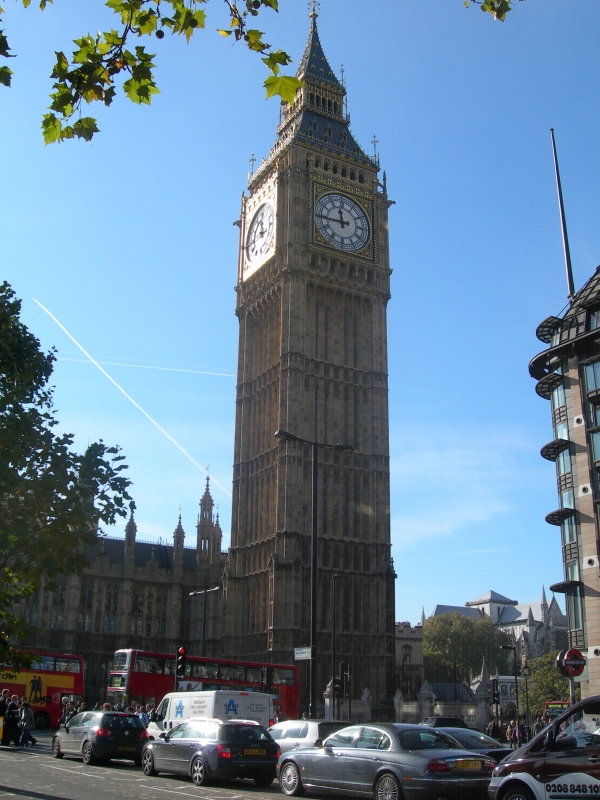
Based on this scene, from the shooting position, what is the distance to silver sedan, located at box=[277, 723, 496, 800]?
13539 millimetres

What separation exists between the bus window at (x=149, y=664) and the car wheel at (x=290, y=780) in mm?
21871

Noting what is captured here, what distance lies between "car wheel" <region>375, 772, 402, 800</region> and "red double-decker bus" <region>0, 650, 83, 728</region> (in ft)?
101

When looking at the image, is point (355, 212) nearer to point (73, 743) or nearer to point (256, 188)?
point (256, 188)

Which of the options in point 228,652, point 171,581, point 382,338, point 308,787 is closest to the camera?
point 308,787

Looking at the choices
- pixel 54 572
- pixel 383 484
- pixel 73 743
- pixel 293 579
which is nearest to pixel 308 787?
pixel 54 572

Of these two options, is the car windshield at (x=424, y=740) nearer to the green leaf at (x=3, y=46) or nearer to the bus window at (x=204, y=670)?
the green leaf at (x=3, y=46)

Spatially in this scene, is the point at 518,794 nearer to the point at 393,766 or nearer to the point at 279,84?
the point at 393,766

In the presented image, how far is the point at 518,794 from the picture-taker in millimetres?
11562

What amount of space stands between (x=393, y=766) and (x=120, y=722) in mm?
10821

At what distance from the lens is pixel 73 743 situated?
22.6 meters

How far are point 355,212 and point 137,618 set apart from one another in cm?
3789


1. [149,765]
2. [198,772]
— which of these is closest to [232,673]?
[149,765]

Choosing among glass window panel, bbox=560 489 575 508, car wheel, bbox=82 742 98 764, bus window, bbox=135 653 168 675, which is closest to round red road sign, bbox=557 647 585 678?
car wheel, bbox=82 742 98 764

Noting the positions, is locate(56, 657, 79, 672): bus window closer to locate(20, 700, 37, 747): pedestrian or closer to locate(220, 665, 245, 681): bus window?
locate(220, 665, 245, 681): bus window
